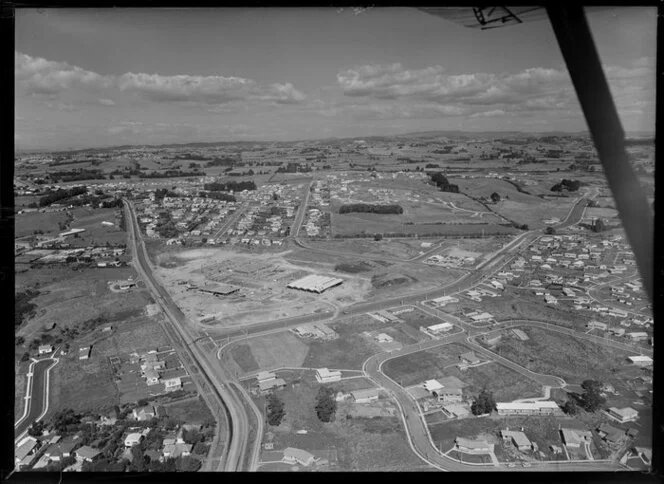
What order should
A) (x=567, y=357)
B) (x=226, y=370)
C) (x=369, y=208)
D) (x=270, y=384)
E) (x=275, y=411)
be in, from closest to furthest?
(x=275, y=411)
(x=270, y=384)
(x=226, y=370)
(x=567, y=357)
(x=369, y=208)

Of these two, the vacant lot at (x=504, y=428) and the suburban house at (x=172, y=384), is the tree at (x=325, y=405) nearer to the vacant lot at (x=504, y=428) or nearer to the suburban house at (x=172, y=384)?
the vacant lot at (x=504, y=428)

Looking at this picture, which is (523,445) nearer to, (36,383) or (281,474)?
(281,474)

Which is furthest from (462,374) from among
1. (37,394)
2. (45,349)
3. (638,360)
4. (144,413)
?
(45,349)

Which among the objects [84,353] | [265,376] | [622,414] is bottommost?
[622,414]

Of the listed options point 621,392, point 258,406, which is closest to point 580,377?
point 621,392

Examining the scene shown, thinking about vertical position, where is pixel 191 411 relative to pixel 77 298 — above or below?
below

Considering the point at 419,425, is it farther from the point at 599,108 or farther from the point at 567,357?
the point at 599,108

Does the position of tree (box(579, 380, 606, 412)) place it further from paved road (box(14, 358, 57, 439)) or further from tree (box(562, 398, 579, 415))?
paved road (box(14, 358, 57, 439))
